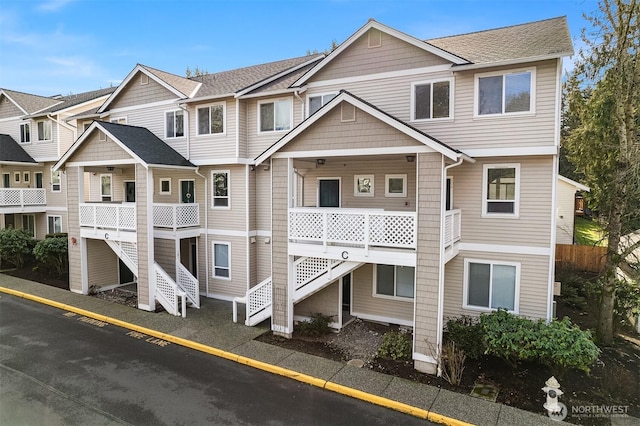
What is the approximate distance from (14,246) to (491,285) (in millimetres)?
23358

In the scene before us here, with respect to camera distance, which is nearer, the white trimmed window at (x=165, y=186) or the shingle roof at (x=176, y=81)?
the shingle roof at (x=176, y=81)

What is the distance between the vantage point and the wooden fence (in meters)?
19.7

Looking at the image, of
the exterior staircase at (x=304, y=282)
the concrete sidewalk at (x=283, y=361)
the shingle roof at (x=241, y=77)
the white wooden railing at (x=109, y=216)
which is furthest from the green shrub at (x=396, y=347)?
the shingle roof at (x=241, y=77)

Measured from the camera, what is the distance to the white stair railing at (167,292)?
13797mm

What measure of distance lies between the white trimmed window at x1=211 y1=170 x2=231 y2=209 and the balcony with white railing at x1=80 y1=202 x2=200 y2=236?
3.19ft

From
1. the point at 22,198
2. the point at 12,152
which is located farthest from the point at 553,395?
the point at 12,152

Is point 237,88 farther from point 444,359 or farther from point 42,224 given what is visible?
point 42,224

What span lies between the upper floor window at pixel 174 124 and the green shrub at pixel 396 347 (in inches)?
486

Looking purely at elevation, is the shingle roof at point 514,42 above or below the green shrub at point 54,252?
above

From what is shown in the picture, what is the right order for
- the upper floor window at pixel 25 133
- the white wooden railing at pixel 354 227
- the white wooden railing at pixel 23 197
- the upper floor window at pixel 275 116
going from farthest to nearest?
the upper floor window at pixel 25 133
the white wooden railing at pixel 23 197
the upper floor window at pixel 275 116
the white wooden railing at pixel 354 227

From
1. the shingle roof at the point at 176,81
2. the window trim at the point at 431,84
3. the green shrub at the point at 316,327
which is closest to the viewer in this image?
the window trim at the point at 431,84

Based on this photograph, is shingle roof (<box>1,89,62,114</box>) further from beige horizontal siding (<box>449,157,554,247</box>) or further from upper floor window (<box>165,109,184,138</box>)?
beige horizontal siding (<box>449,157,554,247</box>)

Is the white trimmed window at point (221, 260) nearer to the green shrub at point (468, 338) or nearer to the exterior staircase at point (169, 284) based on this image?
the exterior staircase at point (169, 284)

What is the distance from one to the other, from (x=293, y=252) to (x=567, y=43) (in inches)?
392
